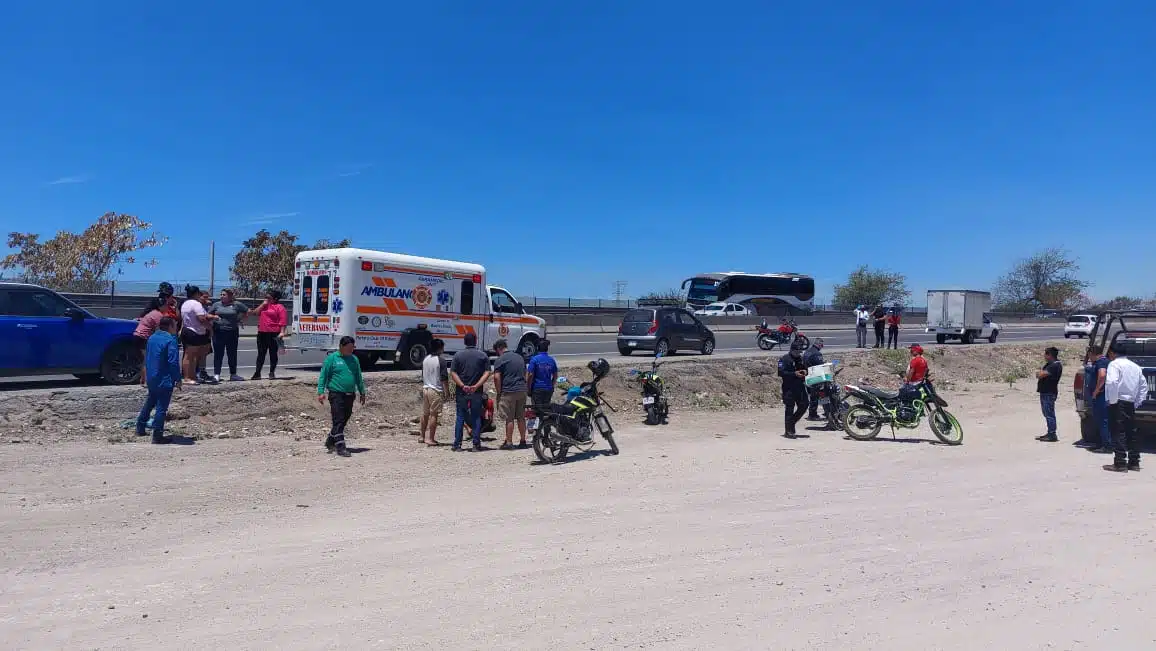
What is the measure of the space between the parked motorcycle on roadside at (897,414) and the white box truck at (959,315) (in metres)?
29.4

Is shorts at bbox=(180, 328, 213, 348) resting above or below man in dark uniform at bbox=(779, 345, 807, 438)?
above

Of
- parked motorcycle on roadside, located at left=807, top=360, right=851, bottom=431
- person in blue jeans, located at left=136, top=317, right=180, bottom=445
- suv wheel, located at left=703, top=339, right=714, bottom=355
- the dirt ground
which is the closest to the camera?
the dirt ground

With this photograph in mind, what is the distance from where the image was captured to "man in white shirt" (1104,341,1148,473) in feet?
38.8

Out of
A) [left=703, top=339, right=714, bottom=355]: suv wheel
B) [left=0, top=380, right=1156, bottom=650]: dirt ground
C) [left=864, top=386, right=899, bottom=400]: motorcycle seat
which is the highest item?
[left=703, top=339, right=714, bottom=355]: suv wheel

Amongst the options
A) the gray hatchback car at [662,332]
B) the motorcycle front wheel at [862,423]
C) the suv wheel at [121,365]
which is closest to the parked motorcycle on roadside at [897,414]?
the motorcycle front wheel at [862,423]

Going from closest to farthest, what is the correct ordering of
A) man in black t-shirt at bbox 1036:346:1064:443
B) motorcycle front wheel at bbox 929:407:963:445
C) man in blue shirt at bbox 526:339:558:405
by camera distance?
man in blue shirt at bbox 526:339:558:405 < motorcycle front wheel at bbox 929:407:963:445 < man in black t-shirt at bbox 1036:346:1064:443

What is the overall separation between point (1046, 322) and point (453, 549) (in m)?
78.2

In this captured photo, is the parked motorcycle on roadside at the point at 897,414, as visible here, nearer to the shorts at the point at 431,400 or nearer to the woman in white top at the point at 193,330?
the shorts at the point at 431,400

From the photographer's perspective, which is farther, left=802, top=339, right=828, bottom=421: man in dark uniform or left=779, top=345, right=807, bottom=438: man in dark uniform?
left=802, top=339, right=828, bottom=421: man in dark uniform

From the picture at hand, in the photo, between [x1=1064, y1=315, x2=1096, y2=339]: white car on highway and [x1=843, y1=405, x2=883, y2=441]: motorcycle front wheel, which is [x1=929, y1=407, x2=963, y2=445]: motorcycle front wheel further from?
[x1=1064, y1=315, x2=1096, y2=339]: white car on highway

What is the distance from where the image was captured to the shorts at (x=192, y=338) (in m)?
13.7

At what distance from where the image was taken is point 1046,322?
74.0m

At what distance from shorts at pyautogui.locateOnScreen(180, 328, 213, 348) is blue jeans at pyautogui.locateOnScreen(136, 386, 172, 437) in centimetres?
190

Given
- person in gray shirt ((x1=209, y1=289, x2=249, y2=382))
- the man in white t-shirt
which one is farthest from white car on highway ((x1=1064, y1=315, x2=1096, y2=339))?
person in gray shirt ((x1=209, y1=289, x2=249, y2=382))
